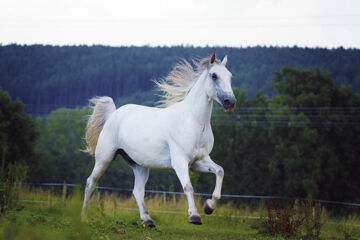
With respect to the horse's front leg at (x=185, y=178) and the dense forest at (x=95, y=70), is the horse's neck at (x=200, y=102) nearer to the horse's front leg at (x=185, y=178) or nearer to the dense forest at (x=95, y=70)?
the horse's front leg at (x=185, y=178)

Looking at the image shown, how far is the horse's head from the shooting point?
6883mm

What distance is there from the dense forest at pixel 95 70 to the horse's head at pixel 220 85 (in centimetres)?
8263

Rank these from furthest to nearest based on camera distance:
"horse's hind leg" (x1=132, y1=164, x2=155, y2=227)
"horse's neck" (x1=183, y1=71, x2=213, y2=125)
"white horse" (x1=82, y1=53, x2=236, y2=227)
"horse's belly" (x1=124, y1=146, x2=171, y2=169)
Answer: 1. "horse's hind leg" (x1=132, y1=164, x2=155, y2=227)
2. "horse's belly" (x1=124, y1=146, x2=171, y2=169)
3. "horse's neck" (x1=183, y1=71, x2=213, y2=125)
4. "white horse" (x1=82, y1=53, x2=236, y2=227)

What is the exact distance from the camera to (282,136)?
159 ft

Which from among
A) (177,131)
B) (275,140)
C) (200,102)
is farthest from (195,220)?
(275,140)

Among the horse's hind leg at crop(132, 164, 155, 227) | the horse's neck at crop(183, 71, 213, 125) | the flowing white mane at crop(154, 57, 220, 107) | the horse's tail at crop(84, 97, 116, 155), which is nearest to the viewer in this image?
the horse's neck at crop(183, 71, 213, 125)

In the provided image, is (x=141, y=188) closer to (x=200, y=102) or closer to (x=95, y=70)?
(x=200, y=102)

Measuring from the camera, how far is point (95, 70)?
114 m

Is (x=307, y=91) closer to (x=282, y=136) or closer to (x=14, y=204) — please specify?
(x=282, y=136)

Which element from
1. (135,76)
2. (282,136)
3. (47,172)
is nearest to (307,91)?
(282,136)

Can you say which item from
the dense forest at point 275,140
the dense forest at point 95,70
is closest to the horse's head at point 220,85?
the dense forest at point 275,140

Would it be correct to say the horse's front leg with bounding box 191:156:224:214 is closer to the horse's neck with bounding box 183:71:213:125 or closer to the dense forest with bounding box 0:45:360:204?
the horse's neck with bounding box 183:71:213:125

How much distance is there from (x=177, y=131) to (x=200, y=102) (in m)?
0.58

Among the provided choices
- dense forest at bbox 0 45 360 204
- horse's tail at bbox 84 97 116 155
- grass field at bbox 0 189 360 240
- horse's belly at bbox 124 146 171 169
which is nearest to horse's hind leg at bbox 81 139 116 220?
grass field at bbox 0 189 360 240
